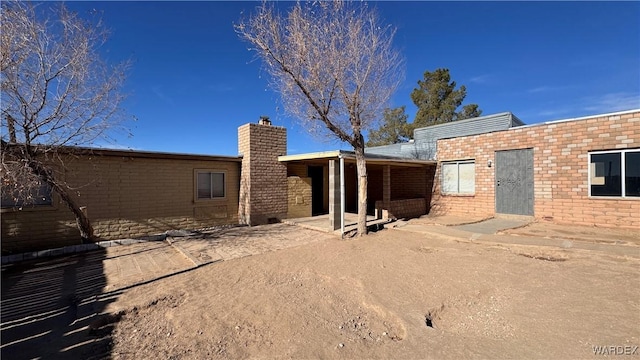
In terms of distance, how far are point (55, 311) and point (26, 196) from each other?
4464 mm

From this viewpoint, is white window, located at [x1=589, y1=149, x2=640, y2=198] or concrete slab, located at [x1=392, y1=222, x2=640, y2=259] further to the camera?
white window, located at [x1=589, y1=149, x2=640, y2=198]

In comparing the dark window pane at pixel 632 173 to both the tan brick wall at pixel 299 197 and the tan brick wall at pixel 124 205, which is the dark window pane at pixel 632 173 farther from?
the tan brick wall at pixel 124 205

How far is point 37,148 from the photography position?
6.64 metres

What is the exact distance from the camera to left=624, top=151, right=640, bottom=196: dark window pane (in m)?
8.30

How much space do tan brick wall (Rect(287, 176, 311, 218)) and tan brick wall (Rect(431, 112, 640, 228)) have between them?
21.3 feet

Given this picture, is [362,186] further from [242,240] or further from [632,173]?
[632,173]

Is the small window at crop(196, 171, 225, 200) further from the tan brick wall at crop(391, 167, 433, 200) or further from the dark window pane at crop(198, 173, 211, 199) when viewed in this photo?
the tan brick wall at crop(391, 167, 433, 200)

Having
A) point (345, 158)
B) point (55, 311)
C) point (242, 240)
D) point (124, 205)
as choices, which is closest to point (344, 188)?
point (345, 158)

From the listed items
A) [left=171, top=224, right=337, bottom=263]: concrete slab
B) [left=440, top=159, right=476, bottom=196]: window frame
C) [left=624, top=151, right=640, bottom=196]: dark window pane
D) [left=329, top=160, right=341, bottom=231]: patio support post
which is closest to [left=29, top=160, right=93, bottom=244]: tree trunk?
[left=171, top=224, right=337, bottom=263]: concrete slab

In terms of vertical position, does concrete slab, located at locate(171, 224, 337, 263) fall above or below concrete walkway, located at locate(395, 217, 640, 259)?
below

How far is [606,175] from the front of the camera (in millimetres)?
8797

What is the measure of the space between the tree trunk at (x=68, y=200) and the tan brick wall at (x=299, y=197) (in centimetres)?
631

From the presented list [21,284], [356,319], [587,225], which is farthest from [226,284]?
[587,225]

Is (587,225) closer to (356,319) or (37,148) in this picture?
(356,319)
